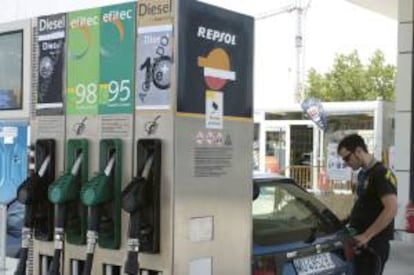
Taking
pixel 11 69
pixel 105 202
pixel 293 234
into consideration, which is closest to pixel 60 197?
pixel 105 202

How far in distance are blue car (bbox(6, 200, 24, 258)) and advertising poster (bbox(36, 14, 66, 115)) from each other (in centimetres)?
183

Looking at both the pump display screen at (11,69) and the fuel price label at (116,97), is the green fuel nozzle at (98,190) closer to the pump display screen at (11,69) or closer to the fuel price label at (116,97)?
the fuel price label at (116,97)

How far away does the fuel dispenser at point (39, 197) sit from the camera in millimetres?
3637

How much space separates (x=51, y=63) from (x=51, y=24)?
0.63 feet

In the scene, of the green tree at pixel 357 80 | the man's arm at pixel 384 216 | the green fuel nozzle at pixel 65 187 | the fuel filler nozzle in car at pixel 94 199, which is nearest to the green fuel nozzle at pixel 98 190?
the fuel filler nozzle in car at pixel 94 199

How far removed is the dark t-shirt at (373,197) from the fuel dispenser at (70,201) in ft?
8.42

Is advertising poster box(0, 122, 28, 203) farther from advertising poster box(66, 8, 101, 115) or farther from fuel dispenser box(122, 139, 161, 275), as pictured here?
fuel dispenser box(122, 139, 161, 275)

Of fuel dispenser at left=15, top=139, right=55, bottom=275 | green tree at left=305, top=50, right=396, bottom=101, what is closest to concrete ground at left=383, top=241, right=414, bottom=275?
fuel dispenser at left=15, top=139, right=55, bottom=275

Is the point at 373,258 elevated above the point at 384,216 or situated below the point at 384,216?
below

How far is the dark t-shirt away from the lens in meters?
5.36

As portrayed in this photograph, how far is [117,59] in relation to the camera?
3.41 m

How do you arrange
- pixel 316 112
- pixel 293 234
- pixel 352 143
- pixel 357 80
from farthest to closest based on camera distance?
pixel 357 80
pixel 316 112
pixel 352 143
pixel 293 234

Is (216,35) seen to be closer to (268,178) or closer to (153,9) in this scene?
(153,9)

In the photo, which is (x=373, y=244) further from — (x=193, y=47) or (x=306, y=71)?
(x=306, y=71)
